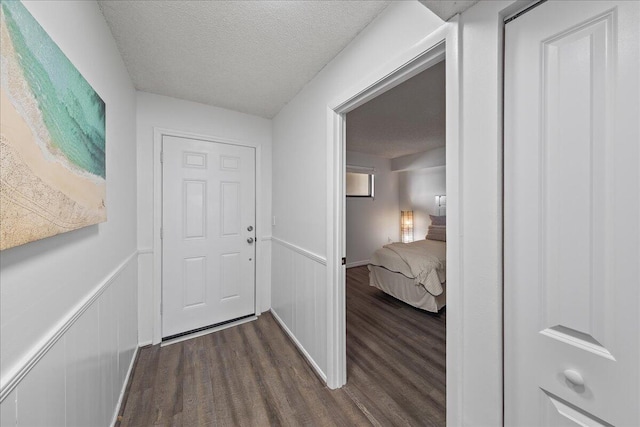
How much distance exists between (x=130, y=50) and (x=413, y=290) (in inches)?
138

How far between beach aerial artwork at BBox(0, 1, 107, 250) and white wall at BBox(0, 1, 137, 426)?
82mm

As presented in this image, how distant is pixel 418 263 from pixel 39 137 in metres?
3.16

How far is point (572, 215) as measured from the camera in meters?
0.67

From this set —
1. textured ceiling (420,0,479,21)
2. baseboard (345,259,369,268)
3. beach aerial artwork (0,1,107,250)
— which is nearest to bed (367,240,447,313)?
baseboard (345,259,369,268)

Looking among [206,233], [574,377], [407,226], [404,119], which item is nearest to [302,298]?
[206,233]

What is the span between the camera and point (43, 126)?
723mm

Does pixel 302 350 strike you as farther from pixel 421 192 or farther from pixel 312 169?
pixel 421 192

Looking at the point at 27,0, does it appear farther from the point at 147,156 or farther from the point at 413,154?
the point at 413,154

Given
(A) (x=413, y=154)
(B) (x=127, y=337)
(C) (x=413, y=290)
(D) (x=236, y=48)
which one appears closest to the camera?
(D) (x=236, y=48)

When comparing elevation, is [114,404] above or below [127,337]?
below

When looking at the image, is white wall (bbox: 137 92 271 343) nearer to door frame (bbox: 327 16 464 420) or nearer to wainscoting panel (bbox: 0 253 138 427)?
wainscoting panel (bbox: 0 253 138 427)

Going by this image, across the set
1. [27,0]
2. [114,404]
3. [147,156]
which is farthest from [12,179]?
[147,156]

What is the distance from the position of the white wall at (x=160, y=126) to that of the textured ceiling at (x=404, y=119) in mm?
1296

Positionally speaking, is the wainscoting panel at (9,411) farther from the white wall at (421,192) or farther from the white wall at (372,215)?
the white wall at (421,192)
